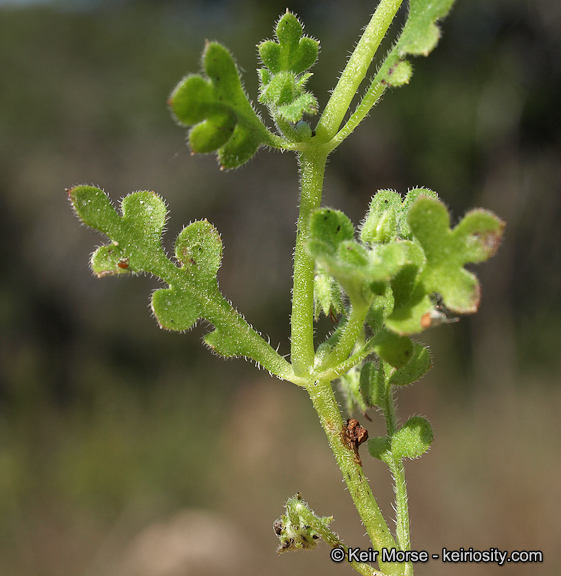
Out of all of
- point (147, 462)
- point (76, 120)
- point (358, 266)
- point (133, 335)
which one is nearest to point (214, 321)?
point (358, 266)

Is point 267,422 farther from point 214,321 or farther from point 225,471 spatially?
point 214,321

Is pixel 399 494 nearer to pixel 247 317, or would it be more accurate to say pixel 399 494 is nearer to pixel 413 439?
pixel 413 439

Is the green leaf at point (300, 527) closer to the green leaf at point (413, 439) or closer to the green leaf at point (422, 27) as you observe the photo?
the green leaf at point (413, 439)

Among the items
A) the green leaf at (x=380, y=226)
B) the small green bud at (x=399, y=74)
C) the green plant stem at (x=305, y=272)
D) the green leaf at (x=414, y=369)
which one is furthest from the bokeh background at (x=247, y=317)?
the small green bud at (x=399, y=74)

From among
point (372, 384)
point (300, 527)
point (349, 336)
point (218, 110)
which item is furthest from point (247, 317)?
point (218, 110)

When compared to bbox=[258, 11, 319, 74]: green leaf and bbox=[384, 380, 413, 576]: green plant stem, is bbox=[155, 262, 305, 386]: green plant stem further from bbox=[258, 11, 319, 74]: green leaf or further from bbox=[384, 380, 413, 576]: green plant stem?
bbox=[258, 11, 319, 74]: green leaf

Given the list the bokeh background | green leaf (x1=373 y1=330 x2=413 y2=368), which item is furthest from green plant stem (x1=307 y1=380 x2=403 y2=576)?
the bokeh background
